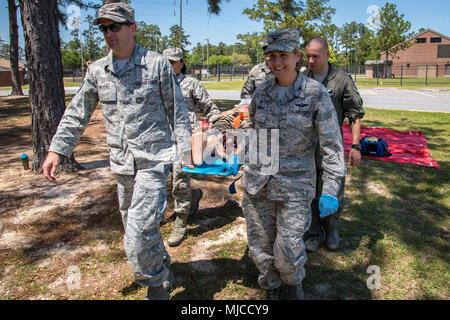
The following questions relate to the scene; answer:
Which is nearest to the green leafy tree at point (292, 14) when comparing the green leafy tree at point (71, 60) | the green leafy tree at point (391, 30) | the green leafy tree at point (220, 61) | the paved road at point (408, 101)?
the paved road at point (408, 101)

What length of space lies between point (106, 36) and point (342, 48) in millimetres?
86054

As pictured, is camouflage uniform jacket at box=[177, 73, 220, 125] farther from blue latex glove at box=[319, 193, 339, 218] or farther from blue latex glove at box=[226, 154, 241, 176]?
blue latex glove at box=[319, 193, 339, 218]

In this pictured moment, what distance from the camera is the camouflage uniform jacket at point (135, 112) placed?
2.65 metres

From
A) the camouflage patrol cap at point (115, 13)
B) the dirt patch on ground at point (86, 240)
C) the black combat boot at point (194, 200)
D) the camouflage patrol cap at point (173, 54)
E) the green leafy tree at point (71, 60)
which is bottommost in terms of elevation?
the dirt patch on ground at point (86, 240)

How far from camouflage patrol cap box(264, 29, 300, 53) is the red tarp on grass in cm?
548

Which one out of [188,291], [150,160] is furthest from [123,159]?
[188,291]

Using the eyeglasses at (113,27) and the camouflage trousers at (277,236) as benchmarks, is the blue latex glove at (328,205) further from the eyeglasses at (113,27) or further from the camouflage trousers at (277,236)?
the eyeglasses at (113,27)

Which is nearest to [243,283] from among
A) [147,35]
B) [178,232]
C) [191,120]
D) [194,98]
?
[178,232]

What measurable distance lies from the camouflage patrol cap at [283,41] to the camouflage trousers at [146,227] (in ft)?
3.86

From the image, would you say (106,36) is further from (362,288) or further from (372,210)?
(372,210)

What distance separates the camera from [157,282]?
8.61 ft

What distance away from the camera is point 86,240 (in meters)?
3.93

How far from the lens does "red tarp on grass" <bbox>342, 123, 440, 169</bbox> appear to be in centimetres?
715

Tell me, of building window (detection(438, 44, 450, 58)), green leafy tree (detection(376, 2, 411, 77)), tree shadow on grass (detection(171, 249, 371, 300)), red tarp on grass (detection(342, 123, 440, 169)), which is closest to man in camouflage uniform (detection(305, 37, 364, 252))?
tree shadow on grass (detection(171, 249, 371, 300))
